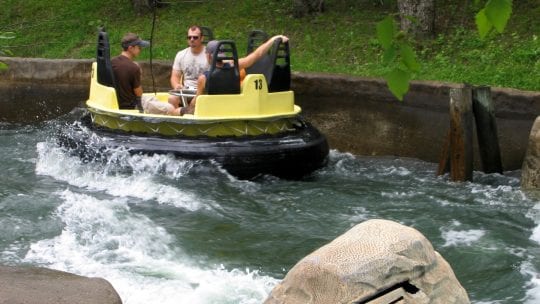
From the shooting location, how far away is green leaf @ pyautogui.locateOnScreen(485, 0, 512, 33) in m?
1.57

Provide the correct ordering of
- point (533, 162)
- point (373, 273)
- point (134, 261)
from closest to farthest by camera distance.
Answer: point (373, 273) < point (134, 261) < point (533, 162)

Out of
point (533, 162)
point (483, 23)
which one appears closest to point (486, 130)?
point (533, 162)

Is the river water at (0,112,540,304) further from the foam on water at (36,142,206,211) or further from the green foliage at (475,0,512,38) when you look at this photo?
the green foliage at (475,0,512,38)

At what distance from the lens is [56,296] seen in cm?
346

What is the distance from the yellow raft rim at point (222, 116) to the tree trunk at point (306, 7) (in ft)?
14.2

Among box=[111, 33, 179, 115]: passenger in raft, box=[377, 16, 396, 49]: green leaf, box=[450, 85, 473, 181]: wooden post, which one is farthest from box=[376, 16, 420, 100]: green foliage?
box=[111, 33, 179, 115]: passenger in raft

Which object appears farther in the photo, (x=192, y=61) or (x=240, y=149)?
(x=192, y=61)

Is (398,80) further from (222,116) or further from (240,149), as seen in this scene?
(222,116)

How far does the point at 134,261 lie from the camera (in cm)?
576

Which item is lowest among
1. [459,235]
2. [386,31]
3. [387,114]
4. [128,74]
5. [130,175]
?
[130,175]

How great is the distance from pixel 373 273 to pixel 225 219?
3.51 metres

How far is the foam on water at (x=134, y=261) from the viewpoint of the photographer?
507cm

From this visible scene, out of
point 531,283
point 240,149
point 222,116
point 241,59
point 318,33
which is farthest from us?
point 318,33

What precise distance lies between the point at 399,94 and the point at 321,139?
6506mm
